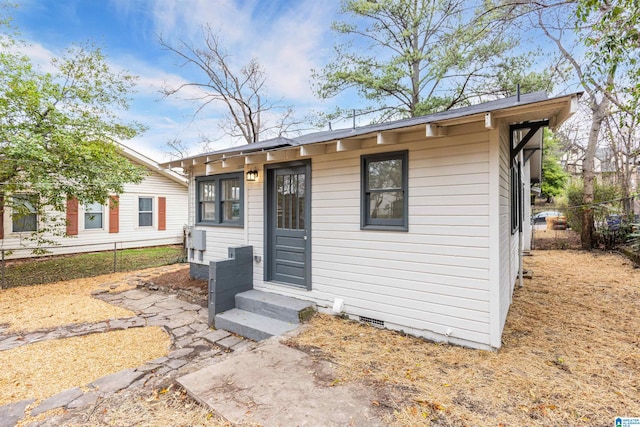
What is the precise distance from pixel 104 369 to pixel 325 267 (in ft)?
9.35

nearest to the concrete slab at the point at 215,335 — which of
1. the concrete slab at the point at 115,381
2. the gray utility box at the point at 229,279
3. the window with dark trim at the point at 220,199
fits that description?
the gray utility box at the point at 229,279

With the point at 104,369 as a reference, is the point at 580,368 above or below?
above

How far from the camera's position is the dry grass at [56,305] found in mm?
4625

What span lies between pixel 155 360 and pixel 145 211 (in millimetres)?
10265

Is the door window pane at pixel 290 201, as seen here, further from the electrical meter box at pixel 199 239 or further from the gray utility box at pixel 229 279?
the electrical meter box at pixel 199 239

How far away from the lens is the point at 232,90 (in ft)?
48.5

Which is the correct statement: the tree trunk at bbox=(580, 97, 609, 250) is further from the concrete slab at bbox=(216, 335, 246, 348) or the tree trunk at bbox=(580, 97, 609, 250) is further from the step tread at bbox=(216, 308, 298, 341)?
the concrete slab at bbox=(216, 335, 246, 348)

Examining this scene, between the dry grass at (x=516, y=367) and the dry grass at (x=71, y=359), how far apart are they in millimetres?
1993

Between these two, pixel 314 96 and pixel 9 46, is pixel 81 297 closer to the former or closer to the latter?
pixel 9 46

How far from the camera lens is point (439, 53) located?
10.5m

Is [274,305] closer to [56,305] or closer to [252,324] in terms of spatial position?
[252,324]

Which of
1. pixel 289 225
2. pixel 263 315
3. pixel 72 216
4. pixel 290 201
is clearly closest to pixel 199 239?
pixel 289 225

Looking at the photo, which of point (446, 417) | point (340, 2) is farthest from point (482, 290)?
point (340, 2)

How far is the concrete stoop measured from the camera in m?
4.00
